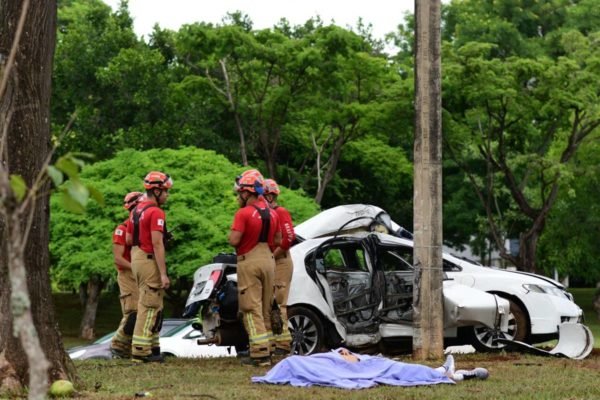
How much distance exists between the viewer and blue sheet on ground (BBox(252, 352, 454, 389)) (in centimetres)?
1048

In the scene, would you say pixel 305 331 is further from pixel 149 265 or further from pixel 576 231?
pixel 576 231

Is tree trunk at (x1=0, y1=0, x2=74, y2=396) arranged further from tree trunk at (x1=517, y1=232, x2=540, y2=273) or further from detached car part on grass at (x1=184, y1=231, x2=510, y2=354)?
Result: tree trunk at (x1=517, y1=232, x2=540, y2=273)

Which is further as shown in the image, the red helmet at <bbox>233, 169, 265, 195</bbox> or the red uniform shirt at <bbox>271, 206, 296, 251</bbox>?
the red uniform shirt at <bbox>271, 206, 296, 251</bbox>

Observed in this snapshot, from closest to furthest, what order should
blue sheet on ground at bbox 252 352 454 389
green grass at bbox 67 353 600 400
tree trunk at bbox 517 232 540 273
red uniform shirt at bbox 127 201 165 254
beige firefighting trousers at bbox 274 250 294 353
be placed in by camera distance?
green grass at bbox 67 353 600 400
blue sheet on ground at bbox 252 352 454 389
red uniform shirt at bbox 127 201 165 254
beige firefighting trousers at bbox 274 250 294 353
tree trunk at bbox 517 232 540 273

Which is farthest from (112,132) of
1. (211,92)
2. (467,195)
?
(467,195)

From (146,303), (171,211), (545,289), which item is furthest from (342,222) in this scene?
(171,211)

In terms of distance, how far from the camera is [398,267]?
15.3 meters

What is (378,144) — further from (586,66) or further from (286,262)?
(286,262)

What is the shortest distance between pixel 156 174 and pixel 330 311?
2.78 m

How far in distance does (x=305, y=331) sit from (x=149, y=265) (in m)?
2.24

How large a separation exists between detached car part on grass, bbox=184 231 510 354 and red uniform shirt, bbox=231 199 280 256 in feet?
5.02

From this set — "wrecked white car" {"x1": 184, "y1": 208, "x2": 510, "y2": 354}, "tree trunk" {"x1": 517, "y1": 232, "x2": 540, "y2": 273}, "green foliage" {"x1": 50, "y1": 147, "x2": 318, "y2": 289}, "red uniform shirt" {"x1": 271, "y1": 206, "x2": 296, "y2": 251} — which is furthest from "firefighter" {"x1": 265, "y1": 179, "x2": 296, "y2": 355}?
"tree trunk" {"x1": 517, "y1": 232, "x2": 540, "y2": 273}

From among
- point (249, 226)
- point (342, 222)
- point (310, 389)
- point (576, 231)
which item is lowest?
point (310, 389)

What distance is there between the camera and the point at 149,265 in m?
13.2
